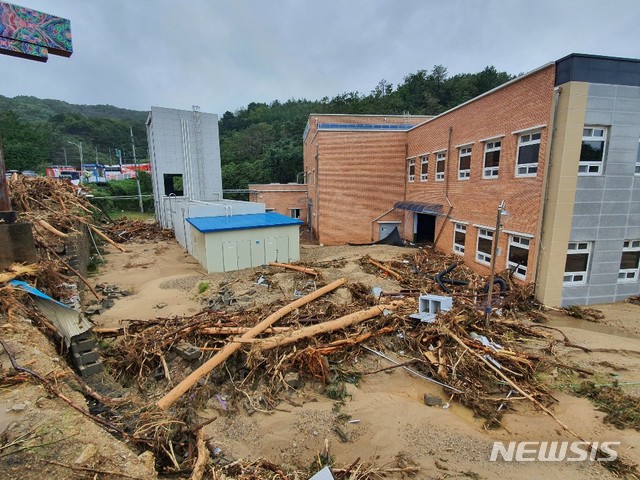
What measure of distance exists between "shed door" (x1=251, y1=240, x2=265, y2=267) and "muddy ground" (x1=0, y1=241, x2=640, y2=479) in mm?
10447

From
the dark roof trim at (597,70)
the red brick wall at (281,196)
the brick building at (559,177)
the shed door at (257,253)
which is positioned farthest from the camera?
the red brick wall at (281,196)

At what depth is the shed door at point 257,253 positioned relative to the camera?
1725 centimetres

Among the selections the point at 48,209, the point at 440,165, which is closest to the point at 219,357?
the point at 48,209

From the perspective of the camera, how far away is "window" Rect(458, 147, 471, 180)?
16.4 meters

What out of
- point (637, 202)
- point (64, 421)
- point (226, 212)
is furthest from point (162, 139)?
point (637, 202)

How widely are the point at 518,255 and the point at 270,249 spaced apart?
38.8 feet

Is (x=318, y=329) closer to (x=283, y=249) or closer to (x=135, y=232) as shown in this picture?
(x=283, y=249)

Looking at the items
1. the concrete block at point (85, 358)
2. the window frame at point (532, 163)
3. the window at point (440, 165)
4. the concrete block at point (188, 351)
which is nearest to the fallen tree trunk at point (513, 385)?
the concrete block at point (188, 351)

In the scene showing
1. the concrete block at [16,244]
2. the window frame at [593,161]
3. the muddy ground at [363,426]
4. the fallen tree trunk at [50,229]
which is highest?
the window frame at [593,161]

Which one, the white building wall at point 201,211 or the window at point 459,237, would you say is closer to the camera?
the window at point 459,237

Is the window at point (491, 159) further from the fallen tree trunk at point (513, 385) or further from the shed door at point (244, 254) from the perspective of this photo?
the shed door at point (244, 254)

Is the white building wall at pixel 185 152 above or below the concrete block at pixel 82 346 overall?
above

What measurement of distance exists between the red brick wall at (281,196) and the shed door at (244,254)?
14975 millimetres

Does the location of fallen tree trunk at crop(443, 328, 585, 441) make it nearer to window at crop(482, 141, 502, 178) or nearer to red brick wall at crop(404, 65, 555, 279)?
red brick wall at crop(404, 65, 555, 279)
